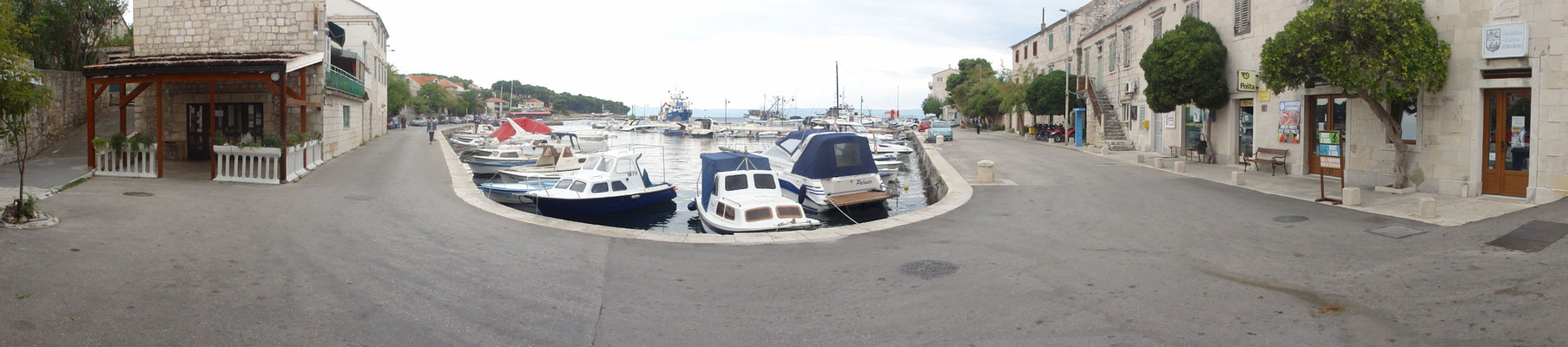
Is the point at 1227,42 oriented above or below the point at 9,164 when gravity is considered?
above

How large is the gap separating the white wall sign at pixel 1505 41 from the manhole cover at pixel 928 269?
11.2 meters

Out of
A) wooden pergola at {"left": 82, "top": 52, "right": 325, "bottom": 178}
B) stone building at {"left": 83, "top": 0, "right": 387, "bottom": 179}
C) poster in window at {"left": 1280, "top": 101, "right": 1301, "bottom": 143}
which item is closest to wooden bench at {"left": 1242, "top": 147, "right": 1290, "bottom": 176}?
poster in window at {"left": 1280, "top": 101, "right": 1301, "bottom": 143}

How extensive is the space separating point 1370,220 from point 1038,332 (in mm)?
8988

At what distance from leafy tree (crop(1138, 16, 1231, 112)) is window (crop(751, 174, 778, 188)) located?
42.6 ft

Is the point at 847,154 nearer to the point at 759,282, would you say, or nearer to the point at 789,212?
the point at 789,212

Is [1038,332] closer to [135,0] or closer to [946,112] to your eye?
[135,0]

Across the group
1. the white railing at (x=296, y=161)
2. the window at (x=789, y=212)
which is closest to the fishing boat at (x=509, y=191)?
the white railing at (x=296, y=161)

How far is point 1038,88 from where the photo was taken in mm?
49781

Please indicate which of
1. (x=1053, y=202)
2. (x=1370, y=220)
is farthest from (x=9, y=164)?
(x=1370, y=220)

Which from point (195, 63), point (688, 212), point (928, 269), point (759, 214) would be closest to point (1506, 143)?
point (928, 269)

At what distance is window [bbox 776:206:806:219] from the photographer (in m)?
17.5

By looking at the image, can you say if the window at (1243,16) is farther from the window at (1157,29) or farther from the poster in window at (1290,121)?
the window at (1157,29)

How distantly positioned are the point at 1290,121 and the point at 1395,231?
10.4 meters

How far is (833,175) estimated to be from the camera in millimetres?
23062
